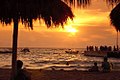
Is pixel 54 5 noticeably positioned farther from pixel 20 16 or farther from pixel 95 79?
pixel 95 79

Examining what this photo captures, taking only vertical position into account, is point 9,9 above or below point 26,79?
above

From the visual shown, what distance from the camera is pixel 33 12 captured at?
1109cm

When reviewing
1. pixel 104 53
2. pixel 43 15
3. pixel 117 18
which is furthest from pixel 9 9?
pixel 104 53

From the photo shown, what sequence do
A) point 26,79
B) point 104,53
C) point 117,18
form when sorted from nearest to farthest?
1. point 26,79
2. point 117,18
3. point 104,53

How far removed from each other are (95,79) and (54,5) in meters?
8.11

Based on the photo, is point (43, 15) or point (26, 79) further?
point (43, 15)

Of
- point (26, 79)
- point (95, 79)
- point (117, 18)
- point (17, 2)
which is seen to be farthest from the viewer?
point (95, 79)

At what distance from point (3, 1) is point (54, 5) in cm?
145

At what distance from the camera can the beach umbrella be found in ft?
35.6

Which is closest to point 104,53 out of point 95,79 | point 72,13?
point 95,79

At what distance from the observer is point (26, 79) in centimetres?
871

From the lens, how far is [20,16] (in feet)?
36.9

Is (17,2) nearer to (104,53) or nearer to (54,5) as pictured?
(54,5)

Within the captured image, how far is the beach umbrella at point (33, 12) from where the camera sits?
10844 millimetres
